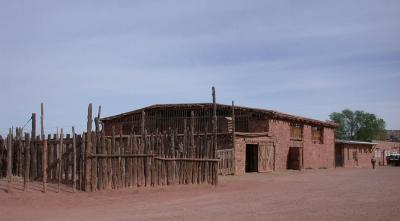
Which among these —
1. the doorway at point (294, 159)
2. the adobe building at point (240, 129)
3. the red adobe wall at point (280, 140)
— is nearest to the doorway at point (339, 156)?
the adobe building at point (240, 129)

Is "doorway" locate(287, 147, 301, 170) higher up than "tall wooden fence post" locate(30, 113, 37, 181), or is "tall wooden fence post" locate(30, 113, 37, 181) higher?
"tall wooden fence post" locate(30, 113, 37, 181)

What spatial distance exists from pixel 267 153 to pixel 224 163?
5220 mm

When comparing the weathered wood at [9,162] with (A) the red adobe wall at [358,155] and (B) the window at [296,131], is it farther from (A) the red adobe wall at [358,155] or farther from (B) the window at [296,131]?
(A) the red adobe wall at [358,155]

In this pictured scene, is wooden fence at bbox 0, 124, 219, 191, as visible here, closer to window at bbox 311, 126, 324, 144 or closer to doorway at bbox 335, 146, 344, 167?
window at bbox 311, 126, 324, 144

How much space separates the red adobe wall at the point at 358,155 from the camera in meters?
49.0

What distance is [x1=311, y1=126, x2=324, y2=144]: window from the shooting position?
130ft

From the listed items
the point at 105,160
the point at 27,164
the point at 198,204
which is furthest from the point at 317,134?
the point at 27,164

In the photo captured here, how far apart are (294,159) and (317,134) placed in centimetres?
596

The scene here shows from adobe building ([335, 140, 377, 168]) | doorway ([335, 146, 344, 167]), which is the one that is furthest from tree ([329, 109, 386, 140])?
doorway ([335, 146, 344, 167])

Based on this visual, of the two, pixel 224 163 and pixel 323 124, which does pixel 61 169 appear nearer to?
pixel 224 163

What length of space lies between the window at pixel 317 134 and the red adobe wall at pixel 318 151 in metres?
0.34

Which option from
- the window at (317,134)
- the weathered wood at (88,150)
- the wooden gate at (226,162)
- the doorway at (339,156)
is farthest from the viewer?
the doorway at (339,156)

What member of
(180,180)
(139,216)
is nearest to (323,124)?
(180,180)

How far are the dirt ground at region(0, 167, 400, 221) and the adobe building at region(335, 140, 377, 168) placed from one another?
32681 millimetres
